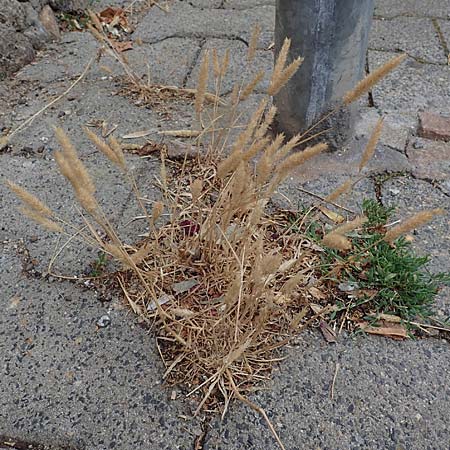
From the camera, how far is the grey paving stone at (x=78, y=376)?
970 millimetres

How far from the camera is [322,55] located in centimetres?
138

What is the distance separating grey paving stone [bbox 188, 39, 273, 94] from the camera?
190 cm

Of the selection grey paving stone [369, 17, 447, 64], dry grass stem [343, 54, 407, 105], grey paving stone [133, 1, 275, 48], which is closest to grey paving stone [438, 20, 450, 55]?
grey paving stone [369, 17, 447, 64]

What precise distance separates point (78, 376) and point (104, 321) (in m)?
0.14

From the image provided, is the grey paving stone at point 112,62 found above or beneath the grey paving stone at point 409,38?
above

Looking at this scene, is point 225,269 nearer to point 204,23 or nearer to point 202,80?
point 202,80

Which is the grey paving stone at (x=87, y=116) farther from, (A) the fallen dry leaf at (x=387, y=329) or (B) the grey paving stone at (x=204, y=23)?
(A) the fallen dry leaf at (x=387, y=329)

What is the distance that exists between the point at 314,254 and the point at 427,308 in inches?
11.4

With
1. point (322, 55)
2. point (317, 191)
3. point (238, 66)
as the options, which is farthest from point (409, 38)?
point (317, 191)

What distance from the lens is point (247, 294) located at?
1.05 meters

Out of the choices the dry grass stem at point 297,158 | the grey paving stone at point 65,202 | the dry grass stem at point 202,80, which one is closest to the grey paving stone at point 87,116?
the grey paving stone at point 65,202

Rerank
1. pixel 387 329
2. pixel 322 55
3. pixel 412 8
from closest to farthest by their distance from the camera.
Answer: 1. pixel 387 329
2. pixel 322 55
3. pixel 412 8

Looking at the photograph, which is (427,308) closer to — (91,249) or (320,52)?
(320,52)

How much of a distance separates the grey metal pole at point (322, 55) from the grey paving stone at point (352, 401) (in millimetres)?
680
